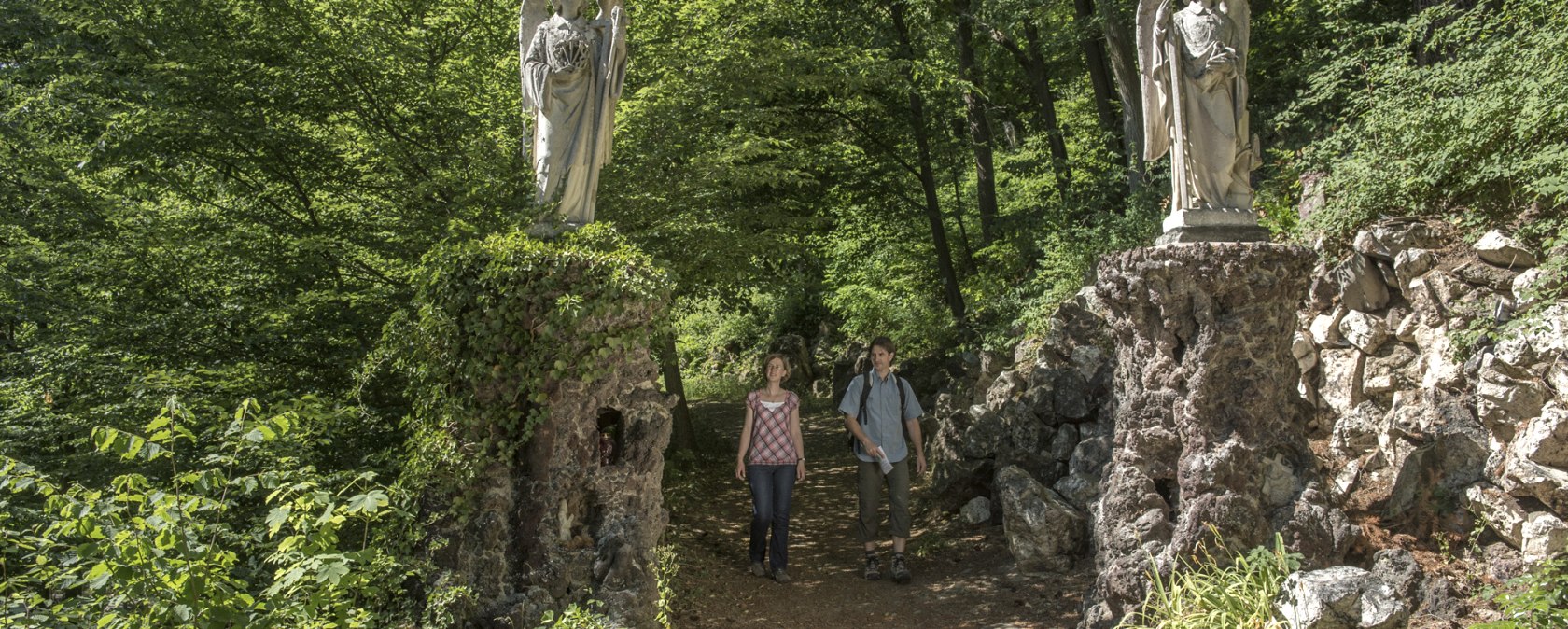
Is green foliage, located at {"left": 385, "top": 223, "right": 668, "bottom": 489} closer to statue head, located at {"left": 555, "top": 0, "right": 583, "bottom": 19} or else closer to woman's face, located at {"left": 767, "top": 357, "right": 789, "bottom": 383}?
statue head, located at {"left": 555, "top": 0, "right": 583, "bottom": 19}

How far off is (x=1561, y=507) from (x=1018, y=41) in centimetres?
995

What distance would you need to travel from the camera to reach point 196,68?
305 inches

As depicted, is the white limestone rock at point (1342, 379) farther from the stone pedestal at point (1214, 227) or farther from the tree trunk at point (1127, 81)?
the tree trunk at point (1127, 81)

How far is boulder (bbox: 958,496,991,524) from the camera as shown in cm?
884

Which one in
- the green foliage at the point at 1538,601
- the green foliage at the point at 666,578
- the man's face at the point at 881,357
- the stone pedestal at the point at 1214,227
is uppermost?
the stone pedestal at the point at 1214,227

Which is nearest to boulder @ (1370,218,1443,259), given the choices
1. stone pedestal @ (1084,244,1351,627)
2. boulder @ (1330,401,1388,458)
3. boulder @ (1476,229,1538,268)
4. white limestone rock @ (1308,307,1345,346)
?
boulder @ (1476,229,1538,268)

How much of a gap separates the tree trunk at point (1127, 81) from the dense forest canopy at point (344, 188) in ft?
0.13

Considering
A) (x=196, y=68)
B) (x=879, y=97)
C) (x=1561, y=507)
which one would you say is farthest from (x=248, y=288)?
(x=879, y=97)

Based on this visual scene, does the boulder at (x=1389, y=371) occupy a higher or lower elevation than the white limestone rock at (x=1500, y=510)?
higher

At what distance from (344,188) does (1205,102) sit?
5.77 meters

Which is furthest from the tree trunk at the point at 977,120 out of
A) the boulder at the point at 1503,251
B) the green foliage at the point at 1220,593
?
the green foliage at the point at 1220,593

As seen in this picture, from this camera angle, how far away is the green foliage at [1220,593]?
5.54 metres

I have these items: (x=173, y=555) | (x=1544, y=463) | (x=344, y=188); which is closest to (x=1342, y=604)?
(x=1544, y=463)

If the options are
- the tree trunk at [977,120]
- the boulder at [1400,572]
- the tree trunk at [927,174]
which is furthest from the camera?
the tree trunk at [977,120]
